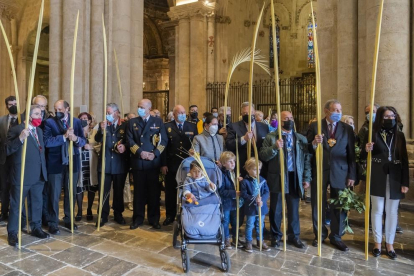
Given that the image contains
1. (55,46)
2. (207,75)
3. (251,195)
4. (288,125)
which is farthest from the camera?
(207,75)

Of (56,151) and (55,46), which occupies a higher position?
(55,46)

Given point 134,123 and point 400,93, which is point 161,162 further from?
point 400,93

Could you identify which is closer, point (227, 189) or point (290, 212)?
point (227, 189)

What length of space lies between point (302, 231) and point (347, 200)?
3.59 ft

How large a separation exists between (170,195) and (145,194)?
0.40 meters

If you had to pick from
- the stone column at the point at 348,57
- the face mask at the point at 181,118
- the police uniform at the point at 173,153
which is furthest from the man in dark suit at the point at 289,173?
the stone column at the point at 348,57

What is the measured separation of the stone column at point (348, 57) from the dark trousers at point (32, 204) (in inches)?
235

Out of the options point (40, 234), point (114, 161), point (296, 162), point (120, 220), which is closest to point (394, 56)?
point (296, 162)

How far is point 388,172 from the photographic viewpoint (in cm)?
400

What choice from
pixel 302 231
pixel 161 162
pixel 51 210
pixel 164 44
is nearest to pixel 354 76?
pixel 302 231

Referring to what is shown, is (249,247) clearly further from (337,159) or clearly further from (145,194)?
(145,194)

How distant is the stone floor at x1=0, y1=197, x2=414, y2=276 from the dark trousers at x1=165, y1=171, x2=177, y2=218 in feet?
2.12

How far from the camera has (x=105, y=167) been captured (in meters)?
5.30

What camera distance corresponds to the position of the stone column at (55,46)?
889 cm
